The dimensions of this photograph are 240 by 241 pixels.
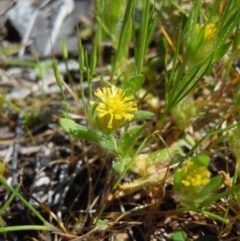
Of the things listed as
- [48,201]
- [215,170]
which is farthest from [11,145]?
[215,170]

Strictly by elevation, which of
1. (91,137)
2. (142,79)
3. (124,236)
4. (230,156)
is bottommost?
(124,236)

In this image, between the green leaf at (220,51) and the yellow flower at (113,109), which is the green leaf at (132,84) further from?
the green leaf at (220,51)

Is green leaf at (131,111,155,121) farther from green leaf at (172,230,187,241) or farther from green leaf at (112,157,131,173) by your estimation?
green leaf at (172,230,187,241)

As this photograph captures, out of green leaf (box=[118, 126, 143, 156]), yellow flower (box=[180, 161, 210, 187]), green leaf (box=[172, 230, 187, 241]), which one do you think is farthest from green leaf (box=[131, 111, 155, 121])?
green leaf (box=[172, 230, 187, 241])

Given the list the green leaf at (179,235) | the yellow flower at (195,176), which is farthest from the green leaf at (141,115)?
the green leaf at (179,235)

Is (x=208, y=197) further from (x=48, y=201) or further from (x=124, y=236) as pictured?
(x=48, y=201)

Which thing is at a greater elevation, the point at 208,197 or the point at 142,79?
the point at 142,79

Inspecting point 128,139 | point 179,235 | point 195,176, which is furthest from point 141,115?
point 179,235
